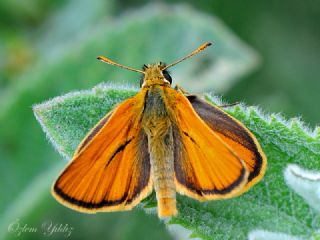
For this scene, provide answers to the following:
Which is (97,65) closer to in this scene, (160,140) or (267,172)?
(160,140)

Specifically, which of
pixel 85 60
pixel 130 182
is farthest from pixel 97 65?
pixel 130 182

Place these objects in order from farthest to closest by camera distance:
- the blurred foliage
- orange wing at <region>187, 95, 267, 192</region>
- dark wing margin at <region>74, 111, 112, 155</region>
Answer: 1. the blurred foliage
2. dark wing margin at <region>74, 111, 112, 155</region>
3. orange wing at <region>187, 95, 267, 192</region>

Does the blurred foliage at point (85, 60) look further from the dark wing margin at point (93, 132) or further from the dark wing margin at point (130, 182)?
the dark wing margin at point (93, 132)

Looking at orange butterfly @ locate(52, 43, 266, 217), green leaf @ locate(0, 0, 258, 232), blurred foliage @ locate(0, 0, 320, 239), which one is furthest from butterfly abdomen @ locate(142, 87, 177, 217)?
green leaf @ locate(0, 0, 258, 232)

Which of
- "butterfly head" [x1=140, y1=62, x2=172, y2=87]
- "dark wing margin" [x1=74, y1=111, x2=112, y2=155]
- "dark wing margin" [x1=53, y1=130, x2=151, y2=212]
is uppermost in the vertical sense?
"butterfly head" [x1=140, y1=62, x2=172, y2=87]

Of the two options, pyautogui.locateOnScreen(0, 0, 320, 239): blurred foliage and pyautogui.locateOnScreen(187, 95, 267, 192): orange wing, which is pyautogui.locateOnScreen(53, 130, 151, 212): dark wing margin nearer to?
pyautogui.locateOnScreen(187, 95, 267, 192): orange wing

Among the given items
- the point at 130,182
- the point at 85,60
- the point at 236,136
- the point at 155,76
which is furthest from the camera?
the point at 85,60
